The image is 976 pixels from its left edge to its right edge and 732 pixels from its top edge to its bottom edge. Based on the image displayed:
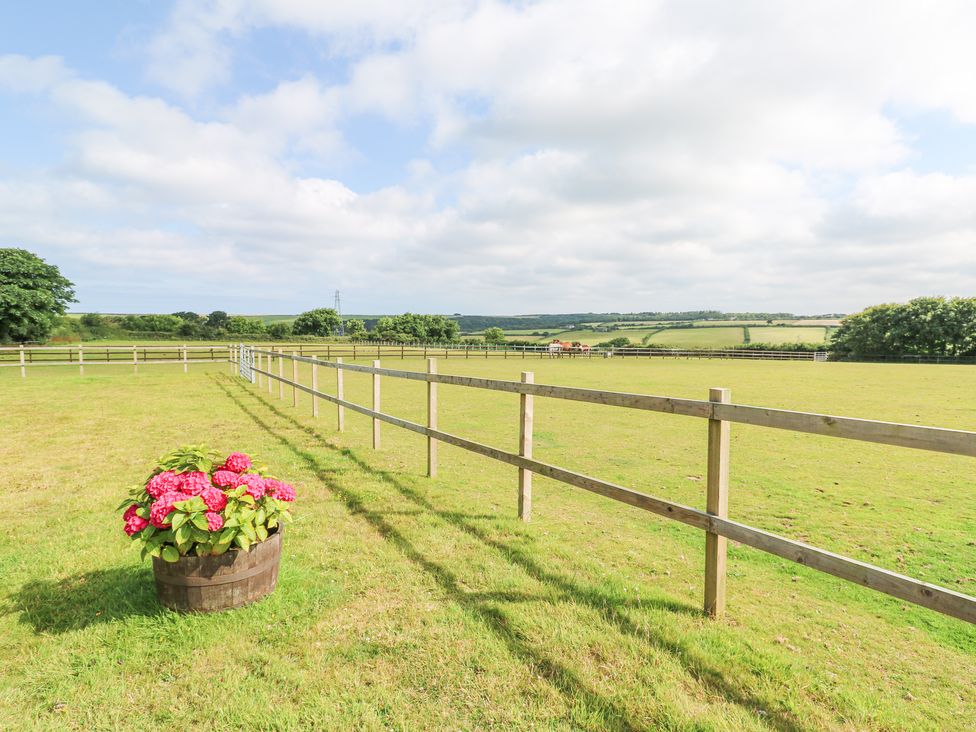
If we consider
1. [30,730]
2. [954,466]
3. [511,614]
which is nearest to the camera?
[30,730]

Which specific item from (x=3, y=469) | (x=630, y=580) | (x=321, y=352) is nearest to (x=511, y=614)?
(x=630, y=580)

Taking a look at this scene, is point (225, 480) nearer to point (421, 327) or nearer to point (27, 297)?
point (27, 297)

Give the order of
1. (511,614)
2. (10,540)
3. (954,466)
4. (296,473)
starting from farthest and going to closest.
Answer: (954,466) → (296,473) → (10,540) → (511,614)

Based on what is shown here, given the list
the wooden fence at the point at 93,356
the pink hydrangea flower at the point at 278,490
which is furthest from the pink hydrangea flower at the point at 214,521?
the wooden fence at the point at 93,356

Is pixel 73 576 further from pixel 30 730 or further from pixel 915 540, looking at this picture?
pixel 915 540

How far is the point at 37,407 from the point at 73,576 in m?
12.3

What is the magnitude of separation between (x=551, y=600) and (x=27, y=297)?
6257 centimetres

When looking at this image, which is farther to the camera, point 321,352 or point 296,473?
point 321,352

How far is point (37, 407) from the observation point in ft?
42.8

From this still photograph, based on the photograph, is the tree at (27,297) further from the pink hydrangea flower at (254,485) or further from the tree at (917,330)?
the tree at (917,330)

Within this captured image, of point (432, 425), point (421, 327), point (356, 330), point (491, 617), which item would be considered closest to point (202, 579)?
point (491, 617)

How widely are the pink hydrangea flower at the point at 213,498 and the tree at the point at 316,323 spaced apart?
13639 cm

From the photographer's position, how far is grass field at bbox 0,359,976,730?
8.49 ft

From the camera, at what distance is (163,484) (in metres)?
3.26
